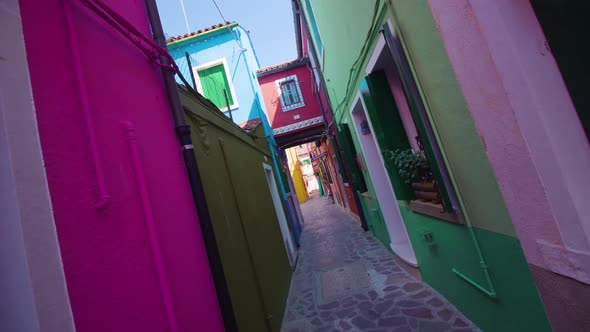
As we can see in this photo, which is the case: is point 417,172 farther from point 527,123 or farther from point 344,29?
point 344,29

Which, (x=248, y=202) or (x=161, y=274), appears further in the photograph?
(x=248, y=202)

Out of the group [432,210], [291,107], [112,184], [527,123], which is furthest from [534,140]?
[291,107]

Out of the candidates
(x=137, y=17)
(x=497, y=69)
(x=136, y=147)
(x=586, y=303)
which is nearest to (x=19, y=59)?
(x=136, y=147)

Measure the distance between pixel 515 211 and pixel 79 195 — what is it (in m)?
2.43

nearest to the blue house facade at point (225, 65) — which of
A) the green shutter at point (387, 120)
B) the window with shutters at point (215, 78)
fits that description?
the window with shutters at point (215, 78)

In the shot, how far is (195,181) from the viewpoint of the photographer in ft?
8.46

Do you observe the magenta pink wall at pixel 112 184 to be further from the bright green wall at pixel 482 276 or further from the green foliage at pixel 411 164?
the green foliage at pixel 411 164

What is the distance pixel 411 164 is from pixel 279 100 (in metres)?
10.2

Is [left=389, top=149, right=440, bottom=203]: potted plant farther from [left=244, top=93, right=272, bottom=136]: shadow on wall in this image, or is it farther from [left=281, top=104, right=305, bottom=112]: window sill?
[left=281, top=104, right=305, bottom=112]: window sill

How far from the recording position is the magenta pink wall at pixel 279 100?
496 inches

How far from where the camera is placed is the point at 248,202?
4.42 meters

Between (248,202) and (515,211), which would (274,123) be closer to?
(248,202)

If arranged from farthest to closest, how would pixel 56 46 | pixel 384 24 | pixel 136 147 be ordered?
pixel 384 24 < pixel 136 147 < pixel 56 46

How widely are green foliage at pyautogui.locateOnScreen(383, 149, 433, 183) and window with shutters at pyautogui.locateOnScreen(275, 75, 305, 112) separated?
9420mm
